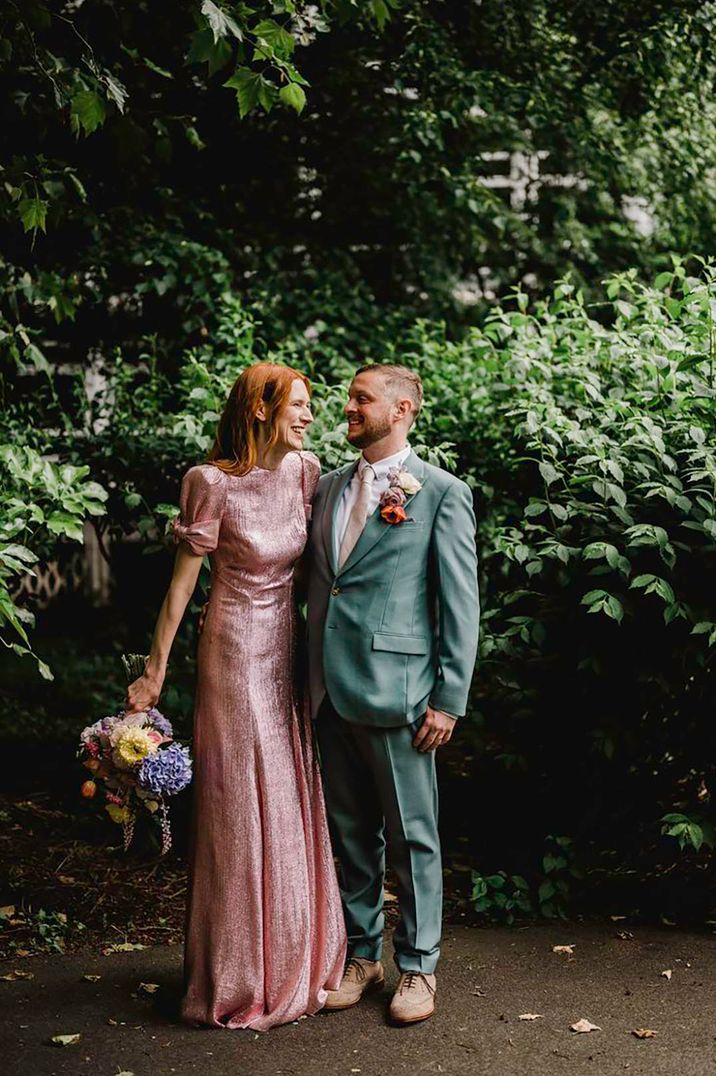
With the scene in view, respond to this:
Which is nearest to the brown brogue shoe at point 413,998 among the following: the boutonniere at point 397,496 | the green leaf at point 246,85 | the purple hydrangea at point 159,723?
the purple hydrangea at point 159,723

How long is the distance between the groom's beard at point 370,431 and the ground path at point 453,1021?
1.96 meters

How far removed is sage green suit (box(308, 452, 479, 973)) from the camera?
13.4ft

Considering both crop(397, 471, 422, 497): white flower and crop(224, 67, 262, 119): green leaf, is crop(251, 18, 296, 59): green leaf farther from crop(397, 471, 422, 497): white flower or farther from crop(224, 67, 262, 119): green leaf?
crop(397, 471, 422, 497): white flower

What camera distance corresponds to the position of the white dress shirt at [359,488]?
4.23 meters

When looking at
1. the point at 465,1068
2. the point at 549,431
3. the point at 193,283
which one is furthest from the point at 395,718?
the point at 193,283

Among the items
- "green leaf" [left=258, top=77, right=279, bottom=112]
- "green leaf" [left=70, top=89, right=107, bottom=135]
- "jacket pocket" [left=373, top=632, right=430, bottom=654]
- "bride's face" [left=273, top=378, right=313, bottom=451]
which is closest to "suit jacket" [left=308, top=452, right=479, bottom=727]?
"jacket pocket" [left=373, top=632, right=430, bottom=654]

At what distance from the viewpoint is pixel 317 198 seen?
30.0ft

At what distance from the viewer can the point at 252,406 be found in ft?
13.6

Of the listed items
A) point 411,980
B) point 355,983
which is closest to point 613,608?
point 411,980

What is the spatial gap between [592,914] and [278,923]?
1.66 meters

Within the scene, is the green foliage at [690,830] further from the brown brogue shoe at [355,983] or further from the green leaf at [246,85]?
the green leaf at [246,85]

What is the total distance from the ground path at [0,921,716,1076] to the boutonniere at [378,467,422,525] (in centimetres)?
171

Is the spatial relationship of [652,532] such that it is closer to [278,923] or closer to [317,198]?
[278,923]

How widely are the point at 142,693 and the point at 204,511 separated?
657mm
